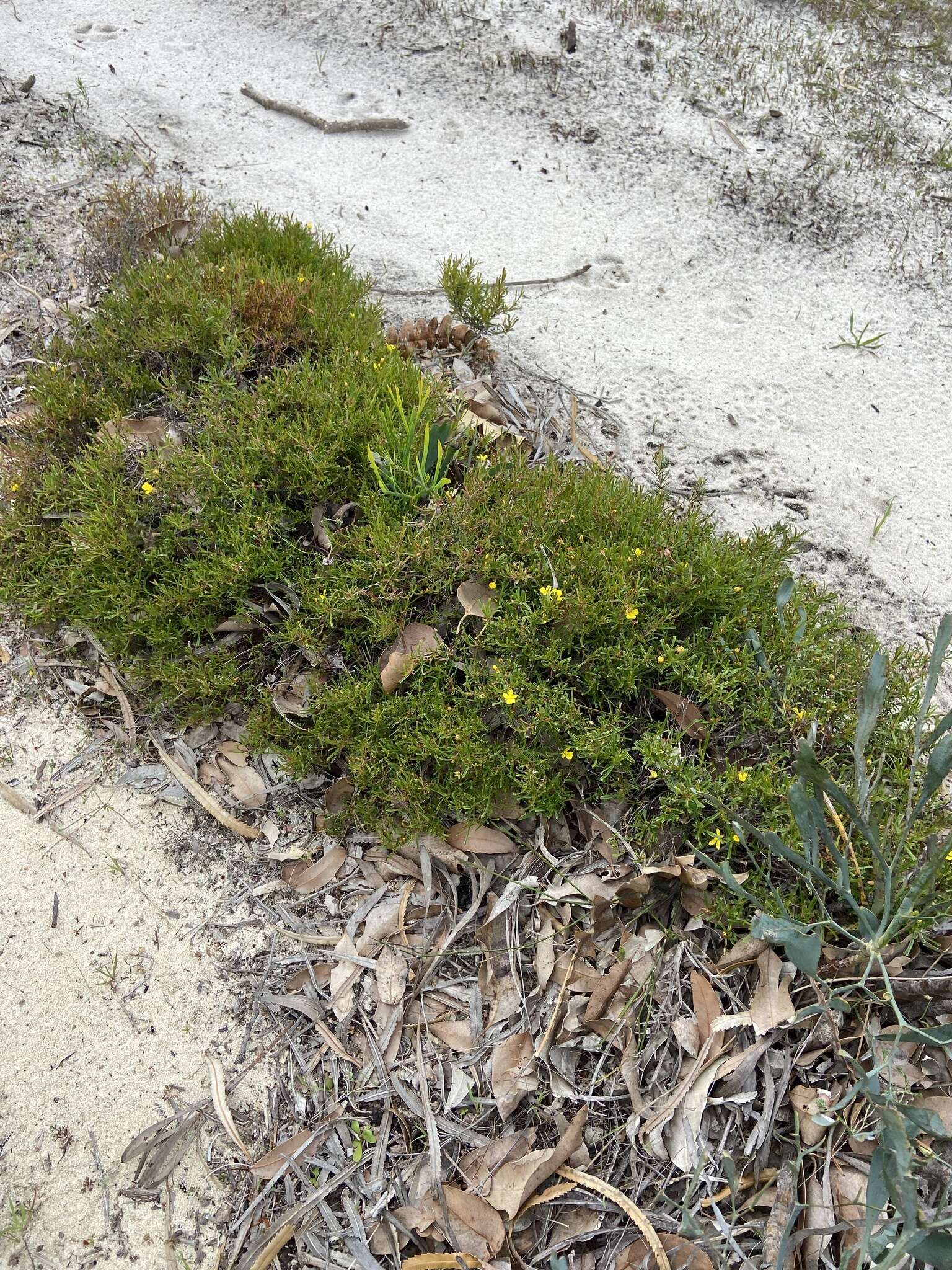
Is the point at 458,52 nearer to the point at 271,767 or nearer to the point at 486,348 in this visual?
the point at 486,348

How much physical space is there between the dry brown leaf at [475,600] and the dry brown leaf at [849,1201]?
186 cm

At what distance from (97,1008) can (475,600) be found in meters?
1.79

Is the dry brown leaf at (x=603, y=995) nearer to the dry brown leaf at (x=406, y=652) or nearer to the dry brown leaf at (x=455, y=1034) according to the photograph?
the dry brown leaf at (x=455, y=1034)

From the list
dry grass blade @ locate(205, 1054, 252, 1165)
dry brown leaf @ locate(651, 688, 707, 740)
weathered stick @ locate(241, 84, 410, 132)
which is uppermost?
weathered stick @ locate(241, 84, 410, 132)

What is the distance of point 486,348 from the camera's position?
443cm

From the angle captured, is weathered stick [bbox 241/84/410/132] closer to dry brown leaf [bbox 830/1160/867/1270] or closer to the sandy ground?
the sandy ground

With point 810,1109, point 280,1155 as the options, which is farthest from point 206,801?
point 810,1109

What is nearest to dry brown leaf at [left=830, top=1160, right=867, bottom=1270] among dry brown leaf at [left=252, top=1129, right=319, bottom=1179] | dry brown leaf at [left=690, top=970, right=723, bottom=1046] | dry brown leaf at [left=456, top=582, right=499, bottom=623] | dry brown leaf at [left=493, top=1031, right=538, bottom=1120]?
dry brown leaf at [left=690, top=970, right=723, bottom=1046]

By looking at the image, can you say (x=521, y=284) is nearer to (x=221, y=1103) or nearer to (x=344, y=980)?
(x=344, y=980)

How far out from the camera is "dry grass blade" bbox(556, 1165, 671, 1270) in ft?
7.06

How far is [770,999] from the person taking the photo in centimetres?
245

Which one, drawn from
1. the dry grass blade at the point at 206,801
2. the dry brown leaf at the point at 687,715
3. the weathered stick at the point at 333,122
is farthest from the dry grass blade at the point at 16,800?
the weathered stick at the point at 333,122

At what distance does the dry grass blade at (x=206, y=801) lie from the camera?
312 cm

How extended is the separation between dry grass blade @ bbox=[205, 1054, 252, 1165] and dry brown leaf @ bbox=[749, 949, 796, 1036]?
1497 millimetres
